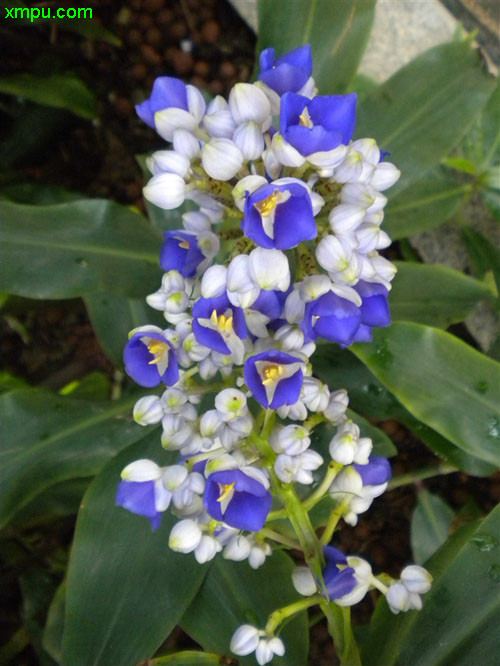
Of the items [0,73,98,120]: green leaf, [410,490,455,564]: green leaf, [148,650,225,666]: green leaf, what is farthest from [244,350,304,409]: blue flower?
[0,73,98,120]: green leaf

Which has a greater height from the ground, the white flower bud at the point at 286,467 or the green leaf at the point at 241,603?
the white flower bud at the point at 286,467

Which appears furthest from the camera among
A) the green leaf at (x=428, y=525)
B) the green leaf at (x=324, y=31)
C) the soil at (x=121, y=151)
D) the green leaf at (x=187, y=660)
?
the soil at (x=121, y=151)

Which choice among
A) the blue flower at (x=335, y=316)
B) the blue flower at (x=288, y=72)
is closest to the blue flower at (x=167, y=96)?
the blue flower at (x=288, y=72)

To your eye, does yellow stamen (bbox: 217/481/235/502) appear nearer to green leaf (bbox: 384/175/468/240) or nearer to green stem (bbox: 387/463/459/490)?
green stem (bbox: 387/463/459/490)

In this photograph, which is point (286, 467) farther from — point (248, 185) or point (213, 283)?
point (248, 185)

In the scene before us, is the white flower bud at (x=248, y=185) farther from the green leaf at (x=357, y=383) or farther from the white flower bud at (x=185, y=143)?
the green leaf at (x=357, y=383)

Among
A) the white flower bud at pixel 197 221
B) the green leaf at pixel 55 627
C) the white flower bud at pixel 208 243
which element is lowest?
the green leaf at pixel 55 627

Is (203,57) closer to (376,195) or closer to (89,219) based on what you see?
(89,219)

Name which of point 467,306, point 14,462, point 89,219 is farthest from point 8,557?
point 467,306
